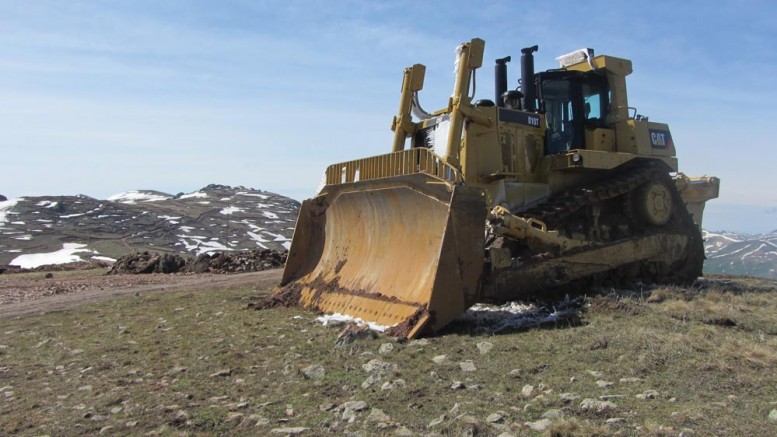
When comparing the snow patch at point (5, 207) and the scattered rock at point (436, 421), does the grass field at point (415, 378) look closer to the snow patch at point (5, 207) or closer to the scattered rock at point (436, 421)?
the scattered rock at point (436, 421)

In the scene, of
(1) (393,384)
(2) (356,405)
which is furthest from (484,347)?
(2) (356,405)

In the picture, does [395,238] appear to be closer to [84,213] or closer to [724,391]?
[724,391]

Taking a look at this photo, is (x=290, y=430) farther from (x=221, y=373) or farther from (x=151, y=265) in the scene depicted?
(x=151, y=265)

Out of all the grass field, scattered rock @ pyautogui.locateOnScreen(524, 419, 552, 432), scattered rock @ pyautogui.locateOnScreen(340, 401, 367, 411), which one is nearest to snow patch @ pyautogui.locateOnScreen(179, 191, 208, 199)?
the grass field

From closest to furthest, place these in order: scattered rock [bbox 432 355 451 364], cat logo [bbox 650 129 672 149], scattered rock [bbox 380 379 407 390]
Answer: scattered rock [bbox 380 379 407 390], scattered rock [bbox 432 355 451 364], cat logo [bbox 650 129 672 149]

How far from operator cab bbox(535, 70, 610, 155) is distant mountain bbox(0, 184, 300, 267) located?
26967 mm

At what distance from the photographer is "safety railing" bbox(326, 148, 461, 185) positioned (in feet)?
26.0

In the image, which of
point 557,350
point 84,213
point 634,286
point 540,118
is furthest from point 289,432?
point 84,213

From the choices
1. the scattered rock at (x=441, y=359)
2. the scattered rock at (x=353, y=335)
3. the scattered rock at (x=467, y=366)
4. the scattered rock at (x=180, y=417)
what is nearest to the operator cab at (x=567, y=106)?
the scattered rock at (x=353, y=335)

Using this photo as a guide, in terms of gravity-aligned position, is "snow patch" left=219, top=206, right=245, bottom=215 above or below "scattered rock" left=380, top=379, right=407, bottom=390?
above

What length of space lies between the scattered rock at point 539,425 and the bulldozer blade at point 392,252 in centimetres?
286

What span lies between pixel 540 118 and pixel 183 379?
7611 mm

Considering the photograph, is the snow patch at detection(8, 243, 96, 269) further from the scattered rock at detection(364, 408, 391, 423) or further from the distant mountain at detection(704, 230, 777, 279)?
the distant mountain at detection(704, 230, 777, 279)

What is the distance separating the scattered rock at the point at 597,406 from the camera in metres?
→ 4.29
